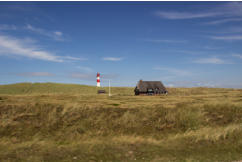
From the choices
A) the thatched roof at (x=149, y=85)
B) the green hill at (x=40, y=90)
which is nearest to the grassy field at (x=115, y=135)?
the thatched roof at (x=149, y=85)

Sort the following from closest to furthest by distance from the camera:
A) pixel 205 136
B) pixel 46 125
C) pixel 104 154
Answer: pixel 104 154, pixel 205 136, pixel 46 125

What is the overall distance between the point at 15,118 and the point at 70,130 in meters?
5.23

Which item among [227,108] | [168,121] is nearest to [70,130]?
[168,121]

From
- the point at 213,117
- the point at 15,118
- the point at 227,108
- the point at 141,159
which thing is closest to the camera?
the point at 141,159

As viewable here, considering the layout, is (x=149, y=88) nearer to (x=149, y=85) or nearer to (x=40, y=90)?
(x=149, y=85)

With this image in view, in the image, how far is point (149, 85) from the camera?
70.4 m

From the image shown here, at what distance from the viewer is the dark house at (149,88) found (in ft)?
225

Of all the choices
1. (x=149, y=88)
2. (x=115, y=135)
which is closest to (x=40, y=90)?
(x=149, y=88)

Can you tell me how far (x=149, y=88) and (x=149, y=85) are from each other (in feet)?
4.63

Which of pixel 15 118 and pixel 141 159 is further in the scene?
pixel 15 118

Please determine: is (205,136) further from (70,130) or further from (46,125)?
(46,125)

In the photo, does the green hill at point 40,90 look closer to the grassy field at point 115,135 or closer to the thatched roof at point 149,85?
the thatched roof at point 149,85

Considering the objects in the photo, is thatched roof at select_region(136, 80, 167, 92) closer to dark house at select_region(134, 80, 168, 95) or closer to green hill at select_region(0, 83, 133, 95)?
dark house at select_region(134, 80, 168, 95)

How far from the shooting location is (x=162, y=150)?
1018 cm
